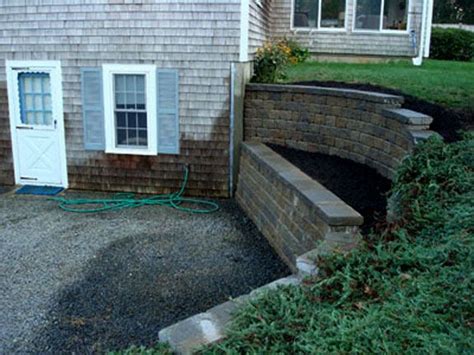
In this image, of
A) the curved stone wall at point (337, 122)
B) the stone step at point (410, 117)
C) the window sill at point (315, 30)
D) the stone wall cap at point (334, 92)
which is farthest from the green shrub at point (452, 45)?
the stone step at point (410, 117)

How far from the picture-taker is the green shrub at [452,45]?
634 inches

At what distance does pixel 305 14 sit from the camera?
12.5m

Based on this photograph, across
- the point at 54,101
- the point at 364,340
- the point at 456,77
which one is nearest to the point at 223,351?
the point at 364,340

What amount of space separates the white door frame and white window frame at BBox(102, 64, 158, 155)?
74cm

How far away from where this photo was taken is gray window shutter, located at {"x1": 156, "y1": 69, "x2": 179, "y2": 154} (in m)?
6.97

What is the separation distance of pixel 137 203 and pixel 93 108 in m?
1.56

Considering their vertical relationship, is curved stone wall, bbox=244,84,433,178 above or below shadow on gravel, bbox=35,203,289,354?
above

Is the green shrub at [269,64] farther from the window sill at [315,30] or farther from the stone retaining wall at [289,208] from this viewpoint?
the window sill at [315,30]

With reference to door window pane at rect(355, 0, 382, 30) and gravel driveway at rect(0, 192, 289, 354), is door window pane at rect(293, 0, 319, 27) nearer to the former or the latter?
door window pane at rect(355, 0, 382, 30)

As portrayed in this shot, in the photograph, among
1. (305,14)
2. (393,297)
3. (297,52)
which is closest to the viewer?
(393,297)

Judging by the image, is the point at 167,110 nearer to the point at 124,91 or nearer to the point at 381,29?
the point at 124,91

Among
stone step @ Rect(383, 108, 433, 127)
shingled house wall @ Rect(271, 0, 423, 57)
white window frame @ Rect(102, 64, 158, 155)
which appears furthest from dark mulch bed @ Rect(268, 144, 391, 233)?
shingled house wall @ Rect(271, 0, 423, 57)

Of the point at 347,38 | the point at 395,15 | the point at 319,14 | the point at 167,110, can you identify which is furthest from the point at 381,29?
the point at 167,110

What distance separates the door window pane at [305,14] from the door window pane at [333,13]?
18 cm
